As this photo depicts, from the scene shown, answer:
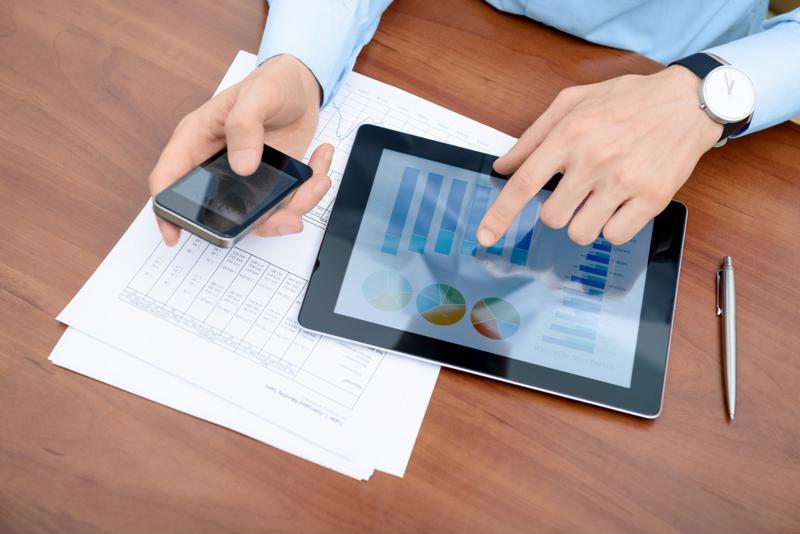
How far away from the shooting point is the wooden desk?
0.52 meters

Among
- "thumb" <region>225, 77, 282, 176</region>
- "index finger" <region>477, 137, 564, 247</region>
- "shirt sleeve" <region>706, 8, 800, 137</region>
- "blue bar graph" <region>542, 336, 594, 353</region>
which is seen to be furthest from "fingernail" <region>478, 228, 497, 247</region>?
"shirt sleeve" <region>706, 8, 800, 137</region>

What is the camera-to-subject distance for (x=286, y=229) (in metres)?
Result: 0.58

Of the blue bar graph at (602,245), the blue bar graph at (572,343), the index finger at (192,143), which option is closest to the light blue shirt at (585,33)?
the index finger at (192,143)

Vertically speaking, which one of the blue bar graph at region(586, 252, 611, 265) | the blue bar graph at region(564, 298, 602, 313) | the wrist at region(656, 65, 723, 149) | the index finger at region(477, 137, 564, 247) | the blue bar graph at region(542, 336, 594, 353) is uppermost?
the wrist at region(656, 65, 723, 149)

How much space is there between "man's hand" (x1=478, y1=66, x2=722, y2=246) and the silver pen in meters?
0.10

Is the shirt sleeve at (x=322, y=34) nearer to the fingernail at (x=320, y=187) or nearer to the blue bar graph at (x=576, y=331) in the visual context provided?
the fingernail at (x=320, y=187)

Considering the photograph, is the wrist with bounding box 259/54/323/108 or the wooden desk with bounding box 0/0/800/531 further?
the wrist with bounding box 259/54/323/108

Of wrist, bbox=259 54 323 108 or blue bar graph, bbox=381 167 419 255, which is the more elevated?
wrist, bbox=259 54 323 108

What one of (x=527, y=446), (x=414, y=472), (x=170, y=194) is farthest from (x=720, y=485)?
(x=170, y=194)

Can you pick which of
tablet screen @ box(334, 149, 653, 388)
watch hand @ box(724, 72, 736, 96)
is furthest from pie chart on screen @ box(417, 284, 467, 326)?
watch hand @ box(724, 72, 736, 96)

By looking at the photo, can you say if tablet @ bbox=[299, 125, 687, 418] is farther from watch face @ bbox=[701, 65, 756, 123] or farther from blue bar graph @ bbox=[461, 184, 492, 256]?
watch face @ bbox=[701, 65, 756, 123]

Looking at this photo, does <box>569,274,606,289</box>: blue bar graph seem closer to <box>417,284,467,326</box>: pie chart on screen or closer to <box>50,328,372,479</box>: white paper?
<box>417,284,467,326</box>: pie chart on screen

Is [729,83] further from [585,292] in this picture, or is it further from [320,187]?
[320,187]

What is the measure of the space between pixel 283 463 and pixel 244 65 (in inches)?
17.3
